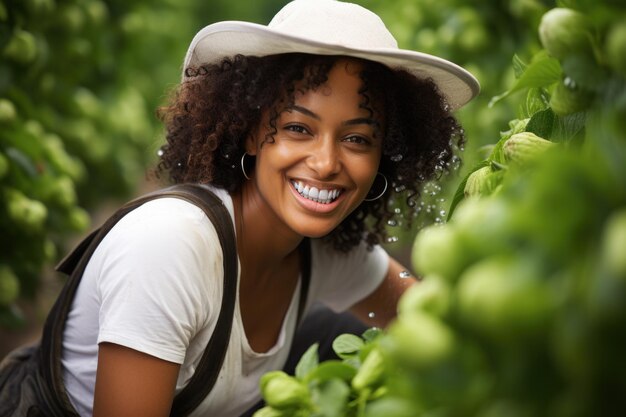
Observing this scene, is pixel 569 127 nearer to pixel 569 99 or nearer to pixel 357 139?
pixel 569 99

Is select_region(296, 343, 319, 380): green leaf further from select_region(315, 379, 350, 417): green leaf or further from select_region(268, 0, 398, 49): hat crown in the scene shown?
select_region(268, 0, 398, 49): hat crown

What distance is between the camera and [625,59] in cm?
92

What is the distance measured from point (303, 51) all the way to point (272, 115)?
17 centimetres

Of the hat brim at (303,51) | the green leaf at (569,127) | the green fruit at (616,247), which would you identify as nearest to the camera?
Answer: the green fruit at (616,247)

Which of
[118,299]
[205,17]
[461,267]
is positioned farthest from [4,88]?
[205,17]

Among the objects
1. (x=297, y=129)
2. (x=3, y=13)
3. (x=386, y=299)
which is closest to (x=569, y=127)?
(x=297, y=129)

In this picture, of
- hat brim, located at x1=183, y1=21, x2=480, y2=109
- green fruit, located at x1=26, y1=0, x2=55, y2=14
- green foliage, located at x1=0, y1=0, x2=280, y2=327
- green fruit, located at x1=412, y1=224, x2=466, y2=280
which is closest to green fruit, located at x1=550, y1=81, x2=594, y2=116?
green fruit, located at x1=412, y1=224, x2=466, y2=280

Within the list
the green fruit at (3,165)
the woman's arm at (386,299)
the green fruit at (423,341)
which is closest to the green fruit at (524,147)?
the green fruit at (423,341)

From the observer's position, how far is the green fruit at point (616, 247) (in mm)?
691

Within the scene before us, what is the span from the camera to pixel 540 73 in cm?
122

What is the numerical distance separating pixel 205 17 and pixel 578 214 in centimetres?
705

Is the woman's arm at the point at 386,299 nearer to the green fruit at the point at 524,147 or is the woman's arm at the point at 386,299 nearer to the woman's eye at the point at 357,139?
the woman's eye at the point at 357,139

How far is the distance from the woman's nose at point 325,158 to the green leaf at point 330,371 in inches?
23.8

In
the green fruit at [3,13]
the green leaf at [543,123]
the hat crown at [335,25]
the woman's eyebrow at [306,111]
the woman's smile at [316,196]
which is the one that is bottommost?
the woman's smile at [316,196]
